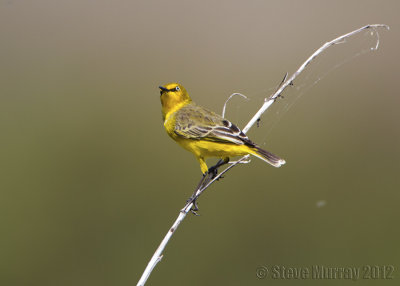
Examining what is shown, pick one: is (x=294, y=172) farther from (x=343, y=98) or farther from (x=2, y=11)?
(x=2, y=11)

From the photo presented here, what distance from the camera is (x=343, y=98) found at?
8.71m

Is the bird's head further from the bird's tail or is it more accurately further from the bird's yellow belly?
the bird's tail

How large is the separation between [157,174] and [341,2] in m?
5.09

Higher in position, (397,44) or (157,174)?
(397,44)

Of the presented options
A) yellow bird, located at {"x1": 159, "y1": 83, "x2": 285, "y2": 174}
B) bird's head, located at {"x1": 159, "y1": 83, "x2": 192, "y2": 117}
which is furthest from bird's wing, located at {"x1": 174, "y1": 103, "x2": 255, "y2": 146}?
bird's head, located at {"x1": 159, "y1": 83, "x2": 192, "y2": 117}

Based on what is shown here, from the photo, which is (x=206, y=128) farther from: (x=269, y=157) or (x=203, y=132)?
(x=269, y=157)

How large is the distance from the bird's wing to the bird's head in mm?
120

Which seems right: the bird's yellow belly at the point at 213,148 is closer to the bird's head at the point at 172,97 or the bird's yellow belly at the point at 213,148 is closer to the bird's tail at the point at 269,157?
the bird's tail at the point at 269,157

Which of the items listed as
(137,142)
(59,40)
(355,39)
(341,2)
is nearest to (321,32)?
(355,39)

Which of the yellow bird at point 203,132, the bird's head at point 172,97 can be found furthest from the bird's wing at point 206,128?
the bird's head at point 172,97

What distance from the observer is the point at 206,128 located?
427cm

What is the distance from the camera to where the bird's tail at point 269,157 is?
3896mm

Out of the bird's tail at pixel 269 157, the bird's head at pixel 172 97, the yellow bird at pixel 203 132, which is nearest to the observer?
the bird's tail at pixel 269 157

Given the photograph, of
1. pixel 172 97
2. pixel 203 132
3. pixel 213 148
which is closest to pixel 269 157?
pixel 213 148
